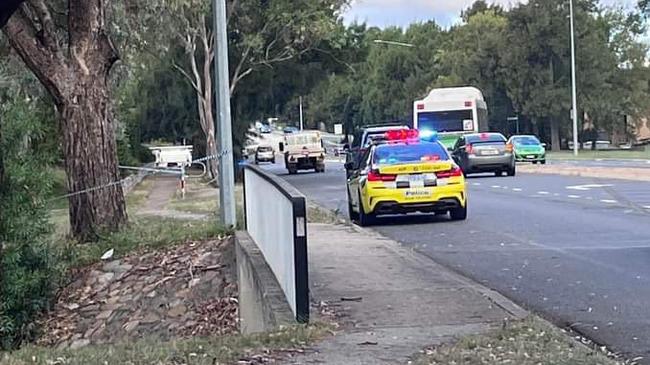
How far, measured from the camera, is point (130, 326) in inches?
542

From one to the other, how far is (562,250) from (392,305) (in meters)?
5.46

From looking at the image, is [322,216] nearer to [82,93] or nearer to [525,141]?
[82,93]

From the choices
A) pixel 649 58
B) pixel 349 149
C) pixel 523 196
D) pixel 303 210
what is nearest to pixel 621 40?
pixel 649 58

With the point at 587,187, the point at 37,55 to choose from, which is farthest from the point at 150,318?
the point at 587,187

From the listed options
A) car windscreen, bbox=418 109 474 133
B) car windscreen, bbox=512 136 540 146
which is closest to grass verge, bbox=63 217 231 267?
car windscreen, bbox=418 109 474 133

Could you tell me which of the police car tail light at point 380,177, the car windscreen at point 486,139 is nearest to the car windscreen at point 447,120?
the car windscreen at point 486,139

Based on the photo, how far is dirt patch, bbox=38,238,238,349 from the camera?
1320 cm

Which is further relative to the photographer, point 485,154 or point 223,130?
point 485,154

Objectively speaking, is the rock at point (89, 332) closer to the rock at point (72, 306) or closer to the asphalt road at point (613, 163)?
the rock at point (72, 306)

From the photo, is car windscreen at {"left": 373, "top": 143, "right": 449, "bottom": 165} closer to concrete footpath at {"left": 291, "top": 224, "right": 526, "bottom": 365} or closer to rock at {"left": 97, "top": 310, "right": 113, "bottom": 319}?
concrete footpath at {"left": 291, "top": 224, "right": 526, "bottom": 365}

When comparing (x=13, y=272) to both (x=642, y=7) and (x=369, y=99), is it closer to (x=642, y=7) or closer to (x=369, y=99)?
(x=642, y=7)

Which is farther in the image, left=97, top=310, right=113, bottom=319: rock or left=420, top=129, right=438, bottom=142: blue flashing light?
left=420, top=129, right=438, bottom=142: blue flashing light

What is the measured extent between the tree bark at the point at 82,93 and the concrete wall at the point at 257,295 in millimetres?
3250

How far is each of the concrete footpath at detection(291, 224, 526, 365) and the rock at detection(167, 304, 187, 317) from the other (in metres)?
1.77
